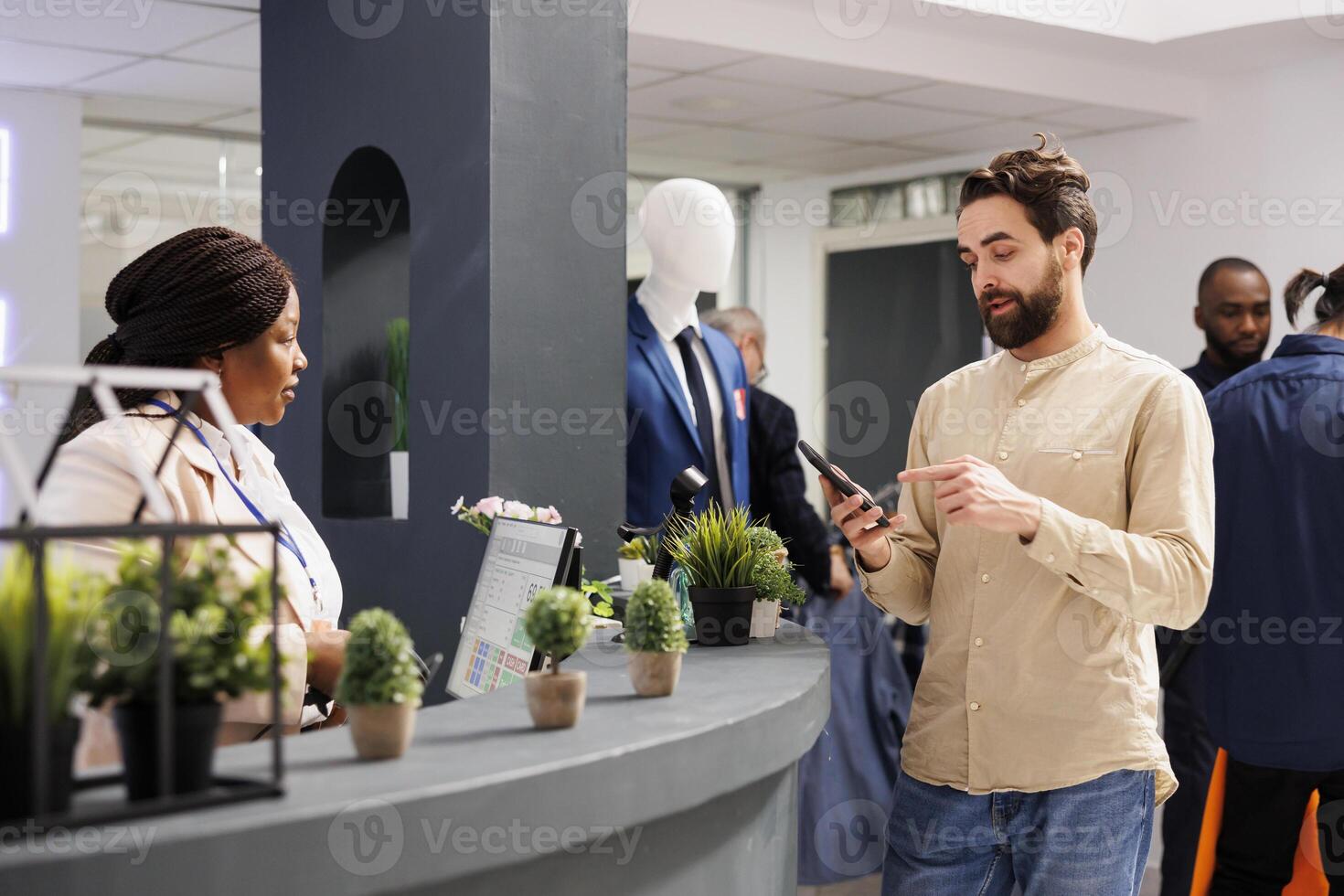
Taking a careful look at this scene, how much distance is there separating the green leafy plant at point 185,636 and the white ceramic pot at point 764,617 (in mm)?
1105

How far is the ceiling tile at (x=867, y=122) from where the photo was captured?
694 centimetres

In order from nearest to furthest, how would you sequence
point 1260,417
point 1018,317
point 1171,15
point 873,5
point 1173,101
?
point 1018,317, point 1260,417, point 873,5, point 1171,15, point 1173,101

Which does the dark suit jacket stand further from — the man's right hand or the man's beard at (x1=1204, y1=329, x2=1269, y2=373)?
the man's right hand

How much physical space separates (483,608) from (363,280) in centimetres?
177

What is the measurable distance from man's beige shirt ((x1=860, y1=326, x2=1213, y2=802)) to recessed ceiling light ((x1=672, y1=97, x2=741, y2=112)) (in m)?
4.79

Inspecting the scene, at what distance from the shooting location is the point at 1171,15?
606 cm

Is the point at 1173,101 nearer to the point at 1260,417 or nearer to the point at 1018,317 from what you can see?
the point at 1260,417

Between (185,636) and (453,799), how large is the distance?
289 mm

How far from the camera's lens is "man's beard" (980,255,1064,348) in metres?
2.12

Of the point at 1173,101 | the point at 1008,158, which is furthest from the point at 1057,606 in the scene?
the point at 1173,101

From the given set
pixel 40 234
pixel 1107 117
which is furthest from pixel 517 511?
pixel 1107 117

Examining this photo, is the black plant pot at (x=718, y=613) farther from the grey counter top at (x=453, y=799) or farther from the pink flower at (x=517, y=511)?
the pink flower at (x=517, y=511)

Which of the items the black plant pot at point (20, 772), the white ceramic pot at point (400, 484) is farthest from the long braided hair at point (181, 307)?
the white ceramic pot at point (400, 484)

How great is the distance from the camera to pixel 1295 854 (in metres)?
3.07
